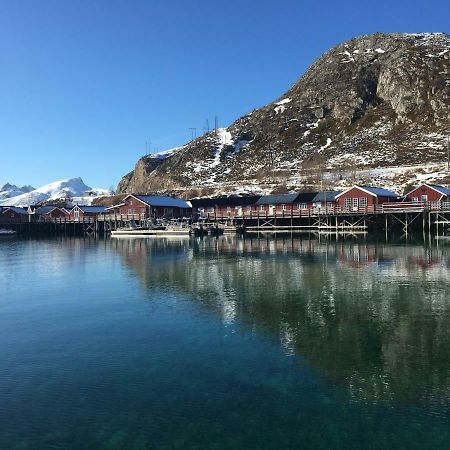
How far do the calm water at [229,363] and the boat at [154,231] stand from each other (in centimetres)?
4946

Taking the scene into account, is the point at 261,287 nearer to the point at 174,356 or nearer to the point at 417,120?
the point at 174,356

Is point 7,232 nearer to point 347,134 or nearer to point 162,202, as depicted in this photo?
point 162,202

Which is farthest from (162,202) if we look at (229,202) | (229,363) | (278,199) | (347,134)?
(347,134)

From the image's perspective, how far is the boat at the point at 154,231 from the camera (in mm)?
79550

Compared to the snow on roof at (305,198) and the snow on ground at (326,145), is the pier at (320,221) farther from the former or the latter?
the snow on ground at (326,145)

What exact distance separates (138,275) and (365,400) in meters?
24.2

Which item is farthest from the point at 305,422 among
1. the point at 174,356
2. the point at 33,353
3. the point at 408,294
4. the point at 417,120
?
the point at 417,120

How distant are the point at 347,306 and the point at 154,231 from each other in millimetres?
64327

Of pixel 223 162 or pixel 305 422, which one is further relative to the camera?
pixel 223 162

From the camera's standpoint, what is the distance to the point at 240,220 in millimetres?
89375

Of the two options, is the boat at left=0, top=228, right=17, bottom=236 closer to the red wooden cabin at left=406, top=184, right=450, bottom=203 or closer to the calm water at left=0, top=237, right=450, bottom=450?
the calm water at left=0, top=237, right=450, bottom=450

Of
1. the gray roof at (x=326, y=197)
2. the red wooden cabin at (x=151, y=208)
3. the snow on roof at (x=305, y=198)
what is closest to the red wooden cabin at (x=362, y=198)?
the gray roof at (x=326, y=197)

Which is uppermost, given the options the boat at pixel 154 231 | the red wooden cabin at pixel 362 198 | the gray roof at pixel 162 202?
the gray roof at pixel 162 202

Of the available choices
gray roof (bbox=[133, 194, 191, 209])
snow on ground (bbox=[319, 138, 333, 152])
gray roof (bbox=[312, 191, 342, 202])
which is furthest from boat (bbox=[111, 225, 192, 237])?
snow on ground (bbox=[319, 138, 333, 152])
